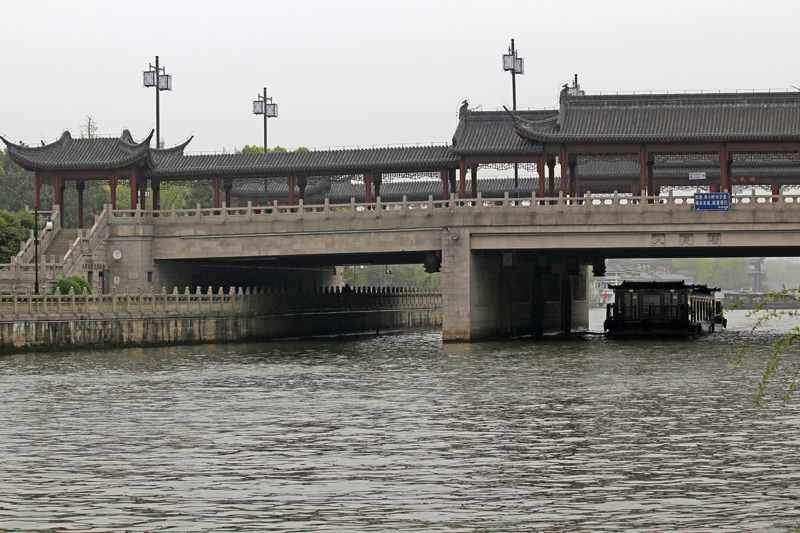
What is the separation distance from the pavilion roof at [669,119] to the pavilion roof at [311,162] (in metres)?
5.48

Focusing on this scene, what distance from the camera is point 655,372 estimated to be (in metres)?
33.6

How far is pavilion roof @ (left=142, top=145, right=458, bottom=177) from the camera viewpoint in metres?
56.4

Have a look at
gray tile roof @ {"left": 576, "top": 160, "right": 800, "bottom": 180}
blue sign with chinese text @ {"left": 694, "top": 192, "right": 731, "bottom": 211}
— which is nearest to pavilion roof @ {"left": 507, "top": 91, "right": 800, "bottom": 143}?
blue sign with chinese text @ {"left": 694, "top": 192, "right": 731, "bottom": 211}

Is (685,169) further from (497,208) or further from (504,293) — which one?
(497,208)

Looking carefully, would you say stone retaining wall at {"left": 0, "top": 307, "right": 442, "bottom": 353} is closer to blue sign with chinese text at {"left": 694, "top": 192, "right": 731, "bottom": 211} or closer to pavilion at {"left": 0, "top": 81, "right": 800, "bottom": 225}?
pavilion at {"left": 0, "top": 81, "right": 800, "bottom": 225}

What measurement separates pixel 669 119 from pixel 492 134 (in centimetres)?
902

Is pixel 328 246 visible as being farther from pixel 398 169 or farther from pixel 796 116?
pixel 796 116

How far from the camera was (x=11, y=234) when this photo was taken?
53969 mm

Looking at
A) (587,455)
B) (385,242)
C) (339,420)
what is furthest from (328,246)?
(587,455)

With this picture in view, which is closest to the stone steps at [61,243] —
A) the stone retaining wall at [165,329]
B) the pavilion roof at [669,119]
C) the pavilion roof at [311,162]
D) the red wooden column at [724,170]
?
the pavilion roof at [311,162]

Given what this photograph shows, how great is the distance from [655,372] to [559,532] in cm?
2152

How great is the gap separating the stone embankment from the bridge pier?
10.3m

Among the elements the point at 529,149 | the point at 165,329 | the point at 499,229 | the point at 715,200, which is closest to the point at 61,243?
the point at 165,329

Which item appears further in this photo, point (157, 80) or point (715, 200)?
point (157, 80)
